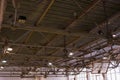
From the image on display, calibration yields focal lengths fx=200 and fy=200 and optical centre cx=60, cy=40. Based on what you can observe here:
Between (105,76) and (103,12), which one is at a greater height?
(103,12)

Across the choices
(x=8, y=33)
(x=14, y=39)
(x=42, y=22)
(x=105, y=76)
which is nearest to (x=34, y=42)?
(x=14, y=39)

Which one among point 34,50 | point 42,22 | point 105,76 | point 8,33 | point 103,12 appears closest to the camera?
point 103,12

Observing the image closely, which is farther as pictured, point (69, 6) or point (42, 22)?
point (42, 22)

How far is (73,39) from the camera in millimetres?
10828

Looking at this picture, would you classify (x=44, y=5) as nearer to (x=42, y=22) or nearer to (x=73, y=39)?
(x=42, y=22)

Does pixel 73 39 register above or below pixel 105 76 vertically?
above

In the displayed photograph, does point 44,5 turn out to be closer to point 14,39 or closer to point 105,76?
point 14,39

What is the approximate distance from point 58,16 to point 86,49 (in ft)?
17.1

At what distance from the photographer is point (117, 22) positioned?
866 cm

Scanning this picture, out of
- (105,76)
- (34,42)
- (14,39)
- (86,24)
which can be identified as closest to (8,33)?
(14,39)

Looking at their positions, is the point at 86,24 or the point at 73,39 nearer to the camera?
the point at 86,24

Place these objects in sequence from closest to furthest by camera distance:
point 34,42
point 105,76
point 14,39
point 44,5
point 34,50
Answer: point 44,5, point 14,39, point 34,42, point 34,50, point 105,76

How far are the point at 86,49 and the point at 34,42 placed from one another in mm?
3433

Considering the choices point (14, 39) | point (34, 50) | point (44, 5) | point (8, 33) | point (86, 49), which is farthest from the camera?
point (34, 50)
